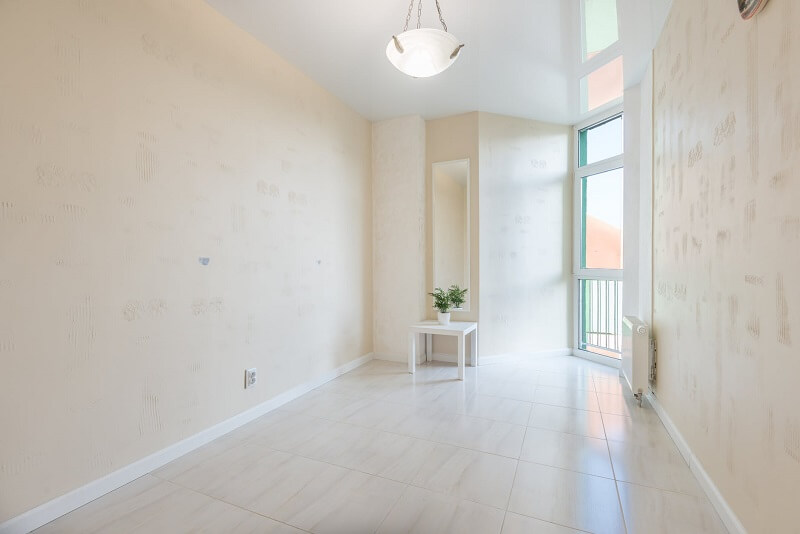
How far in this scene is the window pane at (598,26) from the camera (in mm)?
2273

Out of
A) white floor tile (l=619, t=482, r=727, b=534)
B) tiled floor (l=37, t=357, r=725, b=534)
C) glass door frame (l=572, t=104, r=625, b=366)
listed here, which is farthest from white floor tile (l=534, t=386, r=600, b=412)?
glass door frame (l=572, t=104, r=625, b=366)

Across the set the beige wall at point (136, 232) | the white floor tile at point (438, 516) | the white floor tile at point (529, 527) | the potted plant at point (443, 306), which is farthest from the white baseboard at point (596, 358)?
the beige wall at point (136, 232)

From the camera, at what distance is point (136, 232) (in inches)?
73.5

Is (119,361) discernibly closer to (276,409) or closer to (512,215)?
(276,409)

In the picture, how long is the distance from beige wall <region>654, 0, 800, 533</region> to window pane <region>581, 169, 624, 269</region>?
5.59 ft

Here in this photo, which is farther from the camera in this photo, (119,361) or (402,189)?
(402,189)

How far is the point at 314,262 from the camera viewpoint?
10.6 ft

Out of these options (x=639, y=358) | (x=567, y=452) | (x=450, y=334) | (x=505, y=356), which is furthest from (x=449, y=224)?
(x=567, y=452)

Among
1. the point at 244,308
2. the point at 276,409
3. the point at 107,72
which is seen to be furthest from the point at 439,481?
the point at 107,72

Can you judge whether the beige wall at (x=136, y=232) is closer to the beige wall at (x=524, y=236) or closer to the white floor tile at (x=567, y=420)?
the white floor tile at (x=567, y=420)

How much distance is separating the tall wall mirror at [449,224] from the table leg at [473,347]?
57cm

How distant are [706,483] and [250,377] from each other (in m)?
2.70

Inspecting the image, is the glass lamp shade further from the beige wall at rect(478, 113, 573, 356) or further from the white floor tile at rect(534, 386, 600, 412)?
the white floor tile at rect(534, 386, 600, 412)

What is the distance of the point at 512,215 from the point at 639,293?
59.2 inches
